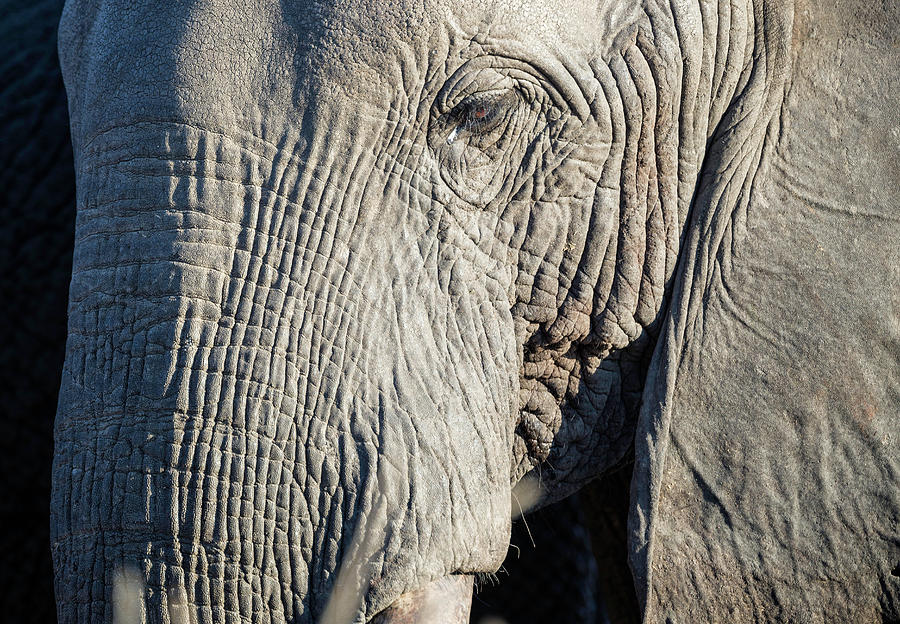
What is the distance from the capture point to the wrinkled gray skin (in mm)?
1586

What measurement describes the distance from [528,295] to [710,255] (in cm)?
37

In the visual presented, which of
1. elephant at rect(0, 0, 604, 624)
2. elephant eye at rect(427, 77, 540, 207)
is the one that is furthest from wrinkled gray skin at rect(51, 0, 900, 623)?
elephant at rect(0, 0, 604, 624)

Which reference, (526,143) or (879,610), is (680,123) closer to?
(526,143)

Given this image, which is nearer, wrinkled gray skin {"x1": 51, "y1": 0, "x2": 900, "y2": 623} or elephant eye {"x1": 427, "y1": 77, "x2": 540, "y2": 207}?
wrinkled gray skin {"x1": 51, "y1": 0, "x2": 900, "y2": 623}

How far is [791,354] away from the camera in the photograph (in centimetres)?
193

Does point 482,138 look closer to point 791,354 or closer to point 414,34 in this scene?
point 414,34

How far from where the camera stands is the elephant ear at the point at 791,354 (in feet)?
6.31

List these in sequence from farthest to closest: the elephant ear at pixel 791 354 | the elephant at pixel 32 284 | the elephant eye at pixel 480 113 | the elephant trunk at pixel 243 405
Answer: the elephant at pixel 32 284, the elephant ear at pixel 791 354, the elephant eye at pixel 480 113, the elephant trunk at pixel 243 405

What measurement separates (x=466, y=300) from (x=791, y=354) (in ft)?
2.16

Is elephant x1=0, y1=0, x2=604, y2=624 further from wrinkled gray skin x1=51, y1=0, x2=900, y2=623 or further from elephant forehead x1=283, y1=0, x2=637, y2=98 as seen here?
elephant forehead x1=283, y1=0, x2=637, y2=98

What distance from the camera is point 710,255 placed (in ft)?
6.37

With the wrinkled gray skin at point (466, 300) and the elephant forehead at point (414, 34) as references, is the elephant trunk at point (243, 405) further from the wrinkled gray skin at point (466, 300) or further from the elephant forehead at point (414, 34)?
the elephant forehead at point (414, 34)

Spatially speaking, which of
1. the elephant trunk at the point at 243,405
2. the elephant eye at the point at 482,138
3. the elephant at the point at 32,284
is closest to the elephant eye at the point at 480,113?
the elephant eye at the point at 482,138

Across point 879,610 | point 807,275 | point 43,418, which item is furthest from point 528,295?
point 43,418
